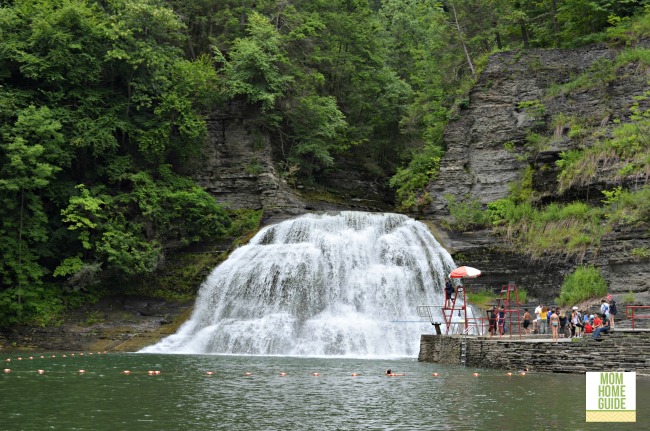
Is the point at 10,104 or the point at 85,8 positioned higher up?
the point at 85,8

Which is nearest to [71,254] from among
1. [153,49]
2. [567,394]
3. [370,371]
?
[153,49]

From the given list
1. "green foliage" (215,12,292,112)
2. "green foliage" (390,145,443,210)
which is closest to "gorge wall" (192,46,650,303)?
"green foliage" (390,145,443,210)

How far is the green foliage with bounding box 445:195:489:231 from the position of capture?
37062 mm

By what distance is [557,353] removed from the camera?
74.5ft

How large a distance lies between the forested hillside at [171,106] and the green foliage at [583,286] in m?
5.61

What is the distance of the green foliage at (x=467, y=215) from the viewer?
37.1 metres

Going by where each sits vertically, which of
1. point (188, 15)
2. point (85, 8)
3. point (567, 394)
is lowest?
point (567, 394)

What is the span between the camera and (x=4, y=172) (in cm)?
3469

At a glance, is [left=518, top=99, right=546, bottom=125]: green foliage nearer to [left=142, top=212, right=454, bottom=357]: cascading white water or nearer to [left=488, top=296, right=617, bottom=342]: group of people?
[left=142, top=212, right=454, bottom=357]: cascading white water

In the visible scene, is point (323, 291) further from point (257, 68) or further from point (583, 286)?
point (257, 68)

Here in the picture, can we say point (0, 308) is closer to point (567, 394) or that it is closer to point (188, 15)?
point (188, 15)

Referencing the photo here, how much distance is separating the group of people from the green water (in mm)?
2540

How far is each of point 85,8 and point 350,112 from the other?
1906 centimetres

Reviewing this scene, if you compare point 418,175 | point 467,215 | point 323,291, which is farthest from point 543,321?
point 418,175
